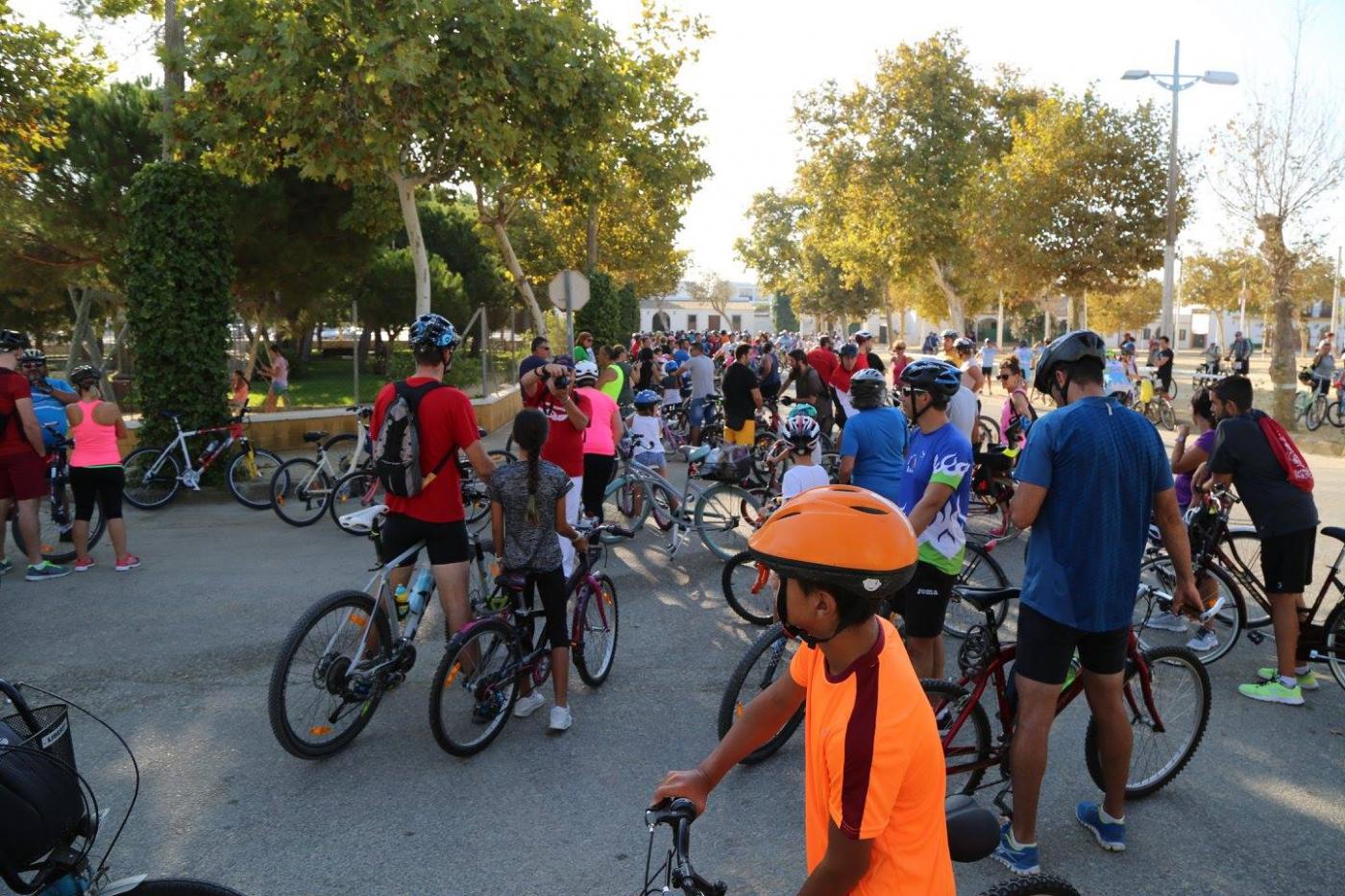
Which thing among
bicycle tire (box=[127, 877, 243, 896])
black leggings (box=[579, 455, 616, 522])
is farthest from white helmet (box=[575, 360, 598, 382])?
bicycle tire (box=[127, 877, 243, 896])

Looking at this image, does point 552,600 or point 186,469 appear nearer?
point 552,600

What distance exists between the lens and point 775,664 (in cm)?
473

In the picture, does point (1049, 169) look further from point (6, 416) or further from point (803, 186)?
point (6, 416)

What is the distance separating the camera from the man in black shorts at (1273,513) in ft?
16.8

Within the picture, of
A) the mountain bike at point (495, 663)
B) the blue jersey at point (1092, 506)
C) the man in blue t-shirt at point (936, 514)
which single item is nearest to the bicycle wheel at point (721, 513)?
the mountain bike at point (495, 663)

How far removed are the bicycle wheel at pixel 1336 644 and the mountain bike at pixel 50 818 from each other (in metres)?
5.42

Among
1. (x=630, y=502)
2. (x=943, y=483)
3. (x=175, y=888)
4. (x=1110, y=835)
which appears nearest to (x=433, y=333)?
(x=943, y=483)

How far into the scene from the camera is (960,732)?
13.4ft

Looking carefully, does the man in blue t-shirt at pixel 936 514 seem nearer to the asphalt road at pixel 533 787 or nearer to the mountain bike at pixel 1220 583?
the asphalt road at pixel 533 787

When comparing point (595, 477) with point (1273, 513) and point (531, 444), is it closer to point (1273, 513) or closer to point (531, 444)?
point (531, 444)

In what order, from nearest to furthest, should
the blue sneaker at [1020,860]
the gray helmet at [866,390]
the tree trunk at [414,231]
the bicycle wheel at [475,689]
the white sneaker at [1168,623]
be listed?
the blue sneaker at [1020,860] → the bicycle wheel at [475,689] → the gray helmet at [866,390] → the white sneaker at [1168,623] → the tree trunk at [414,231]

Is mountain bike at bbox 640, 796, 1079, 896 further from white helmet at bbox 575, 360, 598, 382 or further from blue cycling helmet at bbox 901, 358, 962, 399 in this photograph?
white helmet at bbox 575, 360, 598, 382

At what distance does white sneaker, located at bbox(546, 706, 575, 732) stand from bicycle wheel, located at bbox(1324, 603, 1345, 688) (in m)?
4.07

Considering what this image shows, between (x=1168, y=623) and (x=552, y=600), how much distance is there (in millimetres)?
4246
